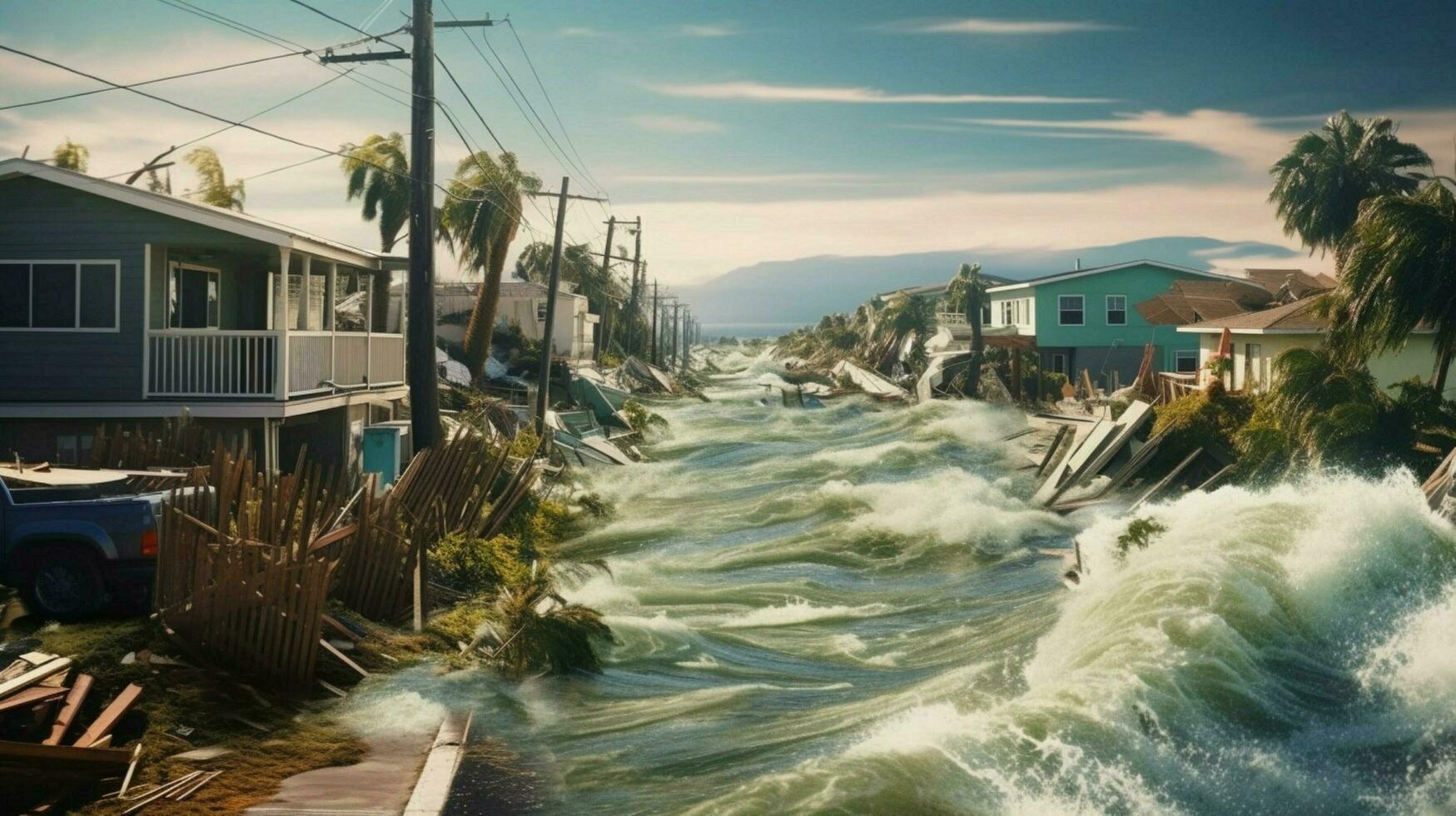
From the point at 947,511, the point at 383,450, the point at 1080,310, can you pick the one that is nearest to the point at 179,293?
the point at 383,450

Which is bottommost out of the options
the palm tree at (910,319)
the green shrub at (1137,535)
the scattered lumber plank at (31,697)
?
the scattered lumber plank at (31,697)

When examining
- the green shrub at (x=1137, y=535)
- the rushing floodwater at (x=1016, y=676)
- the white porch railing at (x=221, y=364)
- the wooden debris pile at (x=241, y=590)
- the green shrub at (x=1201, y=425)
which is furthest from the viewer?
the green shrub at (x=1201, y=425)

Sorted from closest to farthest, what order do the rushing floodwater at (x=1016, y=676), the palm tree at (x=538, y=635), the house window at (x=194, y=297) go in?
the rushing floodwater at (x=1016, y=676) → the palm tree at (x=538, y=635) → the house window at (x=194, y=297)

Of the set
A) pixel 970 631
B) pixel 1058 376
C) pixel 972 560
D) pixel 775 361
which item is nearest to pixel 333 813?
pixel 970 631

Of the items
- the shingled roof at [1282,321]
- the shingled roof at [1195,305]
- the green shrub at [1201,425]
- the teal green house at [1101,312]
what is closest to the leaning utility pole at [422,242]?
the green shrub at [1201,425]

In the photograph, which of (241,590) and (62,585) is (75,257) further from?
(241,590)

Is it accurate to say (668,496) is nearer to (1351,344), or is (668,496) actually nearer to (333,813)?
(1351,344)

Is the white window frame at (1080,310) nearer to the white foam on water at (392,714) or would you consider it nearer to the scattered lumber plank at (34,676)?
the white foam on water at (392,714)
